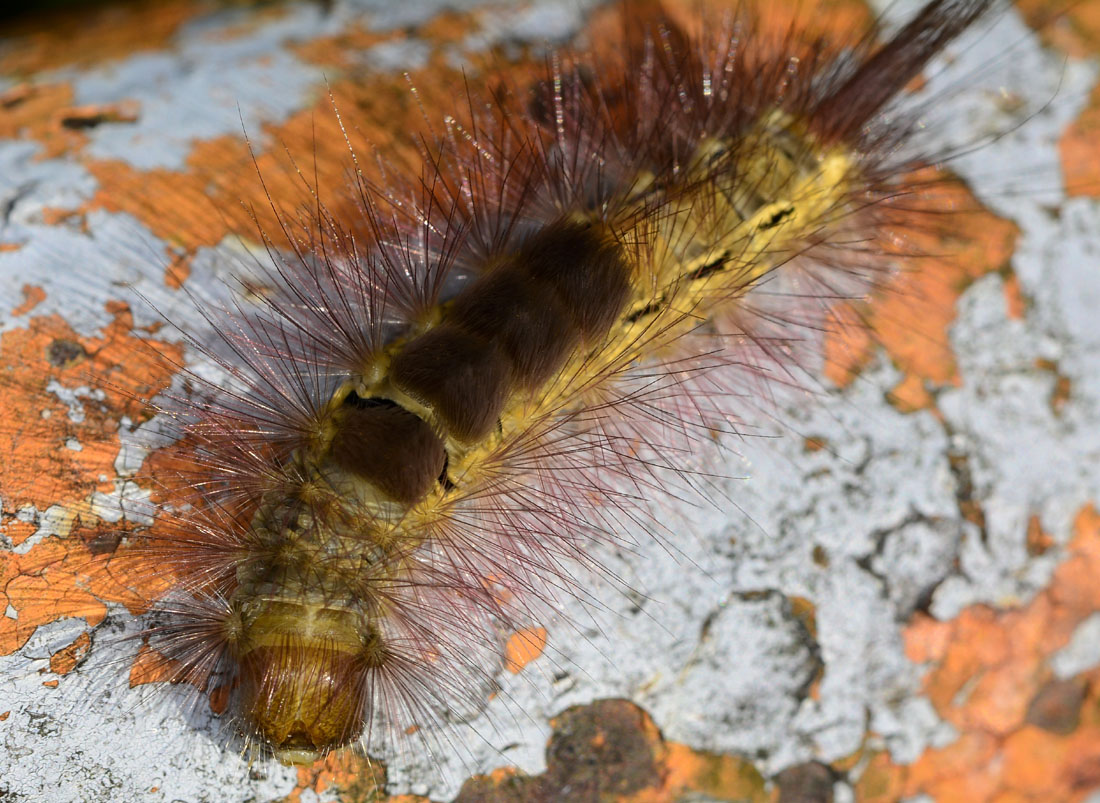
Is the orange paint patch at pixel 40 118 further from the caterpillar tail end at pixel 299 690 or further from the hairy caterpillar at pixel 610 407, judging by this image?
the caterpillar tail end at pixel 299 690

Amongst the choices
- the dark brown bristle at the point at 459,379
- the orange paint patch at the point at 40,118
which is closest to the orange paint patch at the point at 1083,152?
the dark brown bristle at the point at 459,379

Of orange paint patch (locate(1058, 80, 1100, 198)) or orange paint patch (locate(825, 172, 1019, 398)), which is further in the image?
orange paint patch (locate(1058, 80, 1100, 198))

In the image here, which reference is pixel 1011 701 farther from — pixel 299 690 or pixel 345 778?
pixel 299 690

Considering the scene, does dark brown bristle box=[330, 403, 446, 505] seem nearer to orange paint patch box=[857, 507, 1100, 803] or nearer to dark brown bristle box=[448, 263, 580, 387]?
dark brown bristle box=[448, 263, 580, 387]

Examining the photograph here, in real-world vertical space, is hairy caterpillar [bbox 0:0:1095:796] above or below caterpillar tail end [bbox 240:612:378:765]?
above

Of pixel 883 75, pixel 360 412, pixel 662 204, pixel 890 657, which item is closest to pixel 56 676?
pixel 360 412

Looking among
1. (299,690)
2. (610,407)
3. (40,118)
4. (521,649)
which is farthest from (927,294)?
(40,118)

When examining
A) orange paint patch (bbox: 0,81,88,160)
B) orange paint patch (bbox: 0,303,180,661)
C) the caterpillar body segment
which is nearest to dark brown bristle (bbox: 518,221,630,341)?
the caterpillar body segment
